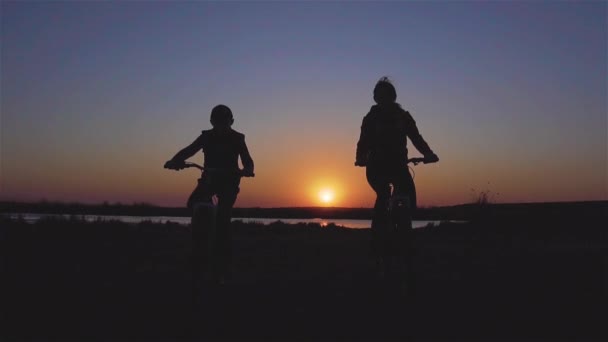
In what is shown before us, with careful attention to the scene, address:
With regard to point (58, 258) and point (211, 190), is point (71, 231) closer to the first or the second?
point (58, 258)

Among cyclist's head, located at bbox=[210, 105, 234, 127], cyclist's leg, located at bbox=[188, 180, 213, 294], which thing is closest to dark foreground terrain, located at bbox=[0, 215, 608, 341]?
cyclist's leg, located at bbox=[188, 180, 213, 294]

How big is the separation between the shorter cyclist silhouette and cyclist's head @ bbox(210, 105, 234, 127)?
1.63 metres

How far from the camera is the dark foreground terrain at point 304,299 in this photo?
4.69 m

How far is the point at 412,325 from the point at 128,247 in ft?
34.9

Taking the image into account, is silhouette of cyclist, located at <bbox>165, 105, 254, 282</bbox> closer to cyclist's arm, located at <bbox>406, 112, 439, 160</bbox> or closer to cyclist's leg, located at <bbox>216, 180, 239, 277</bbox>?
cyclist's leg, located at <bbox>216, 180, 239, 277</bbox>

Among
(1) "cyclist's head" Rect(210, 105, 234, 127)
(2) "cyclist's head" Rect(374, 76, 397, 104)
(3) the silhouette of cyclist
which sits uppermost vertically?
(2) "cyclist's head" Rect(374, 76, 397, 104)

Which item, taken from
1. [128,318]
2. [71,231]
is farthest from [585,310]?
[71,231]

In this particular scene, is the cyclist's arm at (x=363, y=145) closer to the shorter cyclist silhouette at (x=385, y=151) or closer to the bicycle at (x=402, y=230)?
the shorter cyclist silhouette at (x=385, y=151)

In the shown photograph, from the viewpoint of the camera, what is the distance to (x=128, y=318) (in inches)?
204

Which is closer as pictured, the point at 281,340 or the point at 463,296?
the point at 281,340

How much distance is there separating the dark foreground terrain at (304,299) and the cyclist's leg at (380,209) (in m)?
0.48

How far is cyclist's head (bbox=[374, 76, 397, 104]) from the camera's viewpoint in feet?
23.4

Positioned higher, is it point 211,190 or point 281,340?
point 211,190

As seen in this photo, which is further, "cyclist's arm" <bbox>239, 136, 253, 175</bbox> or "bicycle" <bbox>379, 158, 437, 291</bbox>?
"cyclist's arm" <bbox>239, 136, 253, 175</bbox>
